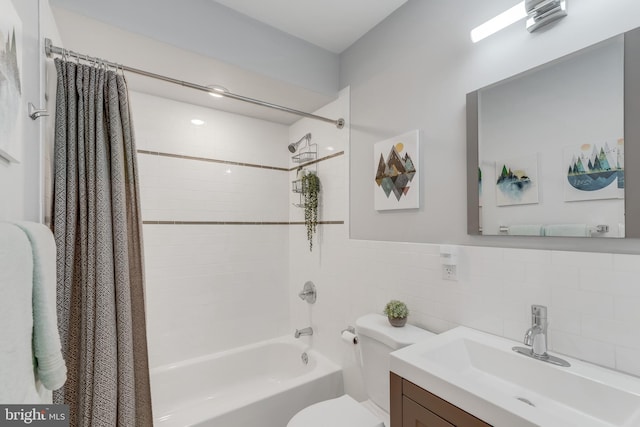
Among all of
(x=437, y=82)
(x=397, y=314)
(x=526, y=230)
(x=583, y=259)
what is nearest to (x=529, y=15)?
(x=437, y=82)

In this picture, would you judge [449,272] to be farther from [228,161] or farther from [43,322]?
[228,161]

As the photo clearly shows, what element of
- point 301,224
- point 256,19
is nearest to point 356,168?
point 301,224

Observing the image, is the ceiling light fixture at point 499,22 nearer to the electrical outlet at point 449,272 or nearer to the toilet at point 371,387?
the electrical outlet at point 449,272

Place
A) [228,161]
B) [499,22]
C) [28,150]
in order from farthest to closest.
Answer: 1. [228,161]
2. [499,22]
3. [28,150]

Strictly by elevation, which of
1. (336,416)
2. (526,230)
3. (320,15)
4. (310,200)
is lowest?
(336,416)

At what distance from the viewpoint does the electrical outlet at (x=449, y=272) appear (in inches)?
58.7

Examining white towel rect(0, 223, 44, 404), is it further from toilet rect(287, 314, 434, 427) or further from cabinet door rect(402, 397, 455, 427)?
toilet rect(287, 314, 434, 427)

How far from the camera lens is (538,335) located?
112 centimetres

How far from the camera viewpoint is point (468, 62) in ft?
4.84

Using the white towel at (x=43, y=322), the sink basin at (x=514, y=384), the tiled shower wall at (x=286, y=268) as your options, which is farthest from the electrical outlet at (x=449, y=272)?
the white towel at (x=43, y=322)

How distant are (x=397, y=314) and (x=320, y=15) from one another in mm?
1865

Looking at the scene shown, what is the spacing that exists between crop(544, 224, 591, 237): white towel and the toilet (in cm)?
73

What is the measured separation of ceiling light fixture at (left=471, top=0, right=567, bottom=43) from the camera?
1.16 meters

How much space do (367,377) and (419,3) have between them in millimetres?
2144
